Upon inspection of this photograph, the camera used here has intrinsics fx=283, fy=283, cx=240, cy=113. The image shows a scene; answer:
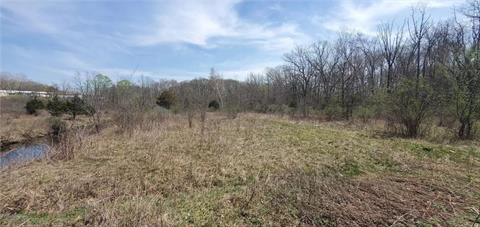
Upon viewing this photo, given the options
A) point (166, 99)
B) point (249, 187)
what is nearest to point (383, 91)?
point (249, 187)

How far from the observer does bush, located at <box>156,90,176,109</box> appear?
995 inches

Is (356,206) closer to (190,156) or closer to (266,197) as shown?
(266,197)

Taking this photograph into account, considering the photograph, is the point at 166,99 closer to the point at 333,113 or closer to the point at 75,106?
the point at 75,106

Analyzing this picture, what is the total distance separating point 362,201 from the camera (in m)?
4.06

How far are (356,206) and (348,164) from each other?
2.63 m

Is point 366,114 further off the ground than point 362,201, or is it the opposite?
point 366,114

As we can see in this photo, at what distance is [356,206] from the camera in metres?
3.88

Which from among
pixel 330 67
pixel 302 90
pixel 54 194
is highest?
pixel 330 67

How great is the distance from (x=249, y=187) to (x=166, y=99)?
22438 millimetres

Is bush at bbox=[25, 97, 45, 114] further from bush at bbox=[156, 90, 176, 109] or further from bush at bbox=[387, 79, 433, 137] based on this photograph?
bush at bbox=[387, 79, 433, 137]

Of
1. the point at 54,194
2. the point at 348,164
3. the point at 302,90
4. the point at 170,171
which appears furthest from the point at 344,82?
the point at 54,194

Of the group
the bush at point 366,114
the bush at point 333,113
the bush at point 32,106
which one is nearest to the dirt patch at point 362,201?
the bush at point 366,114

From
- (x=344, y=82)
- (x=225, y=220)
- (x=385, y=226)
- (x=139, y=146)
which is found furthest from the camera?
(x=344, y=82)

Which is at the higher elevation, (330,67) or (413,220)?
(330,67)
